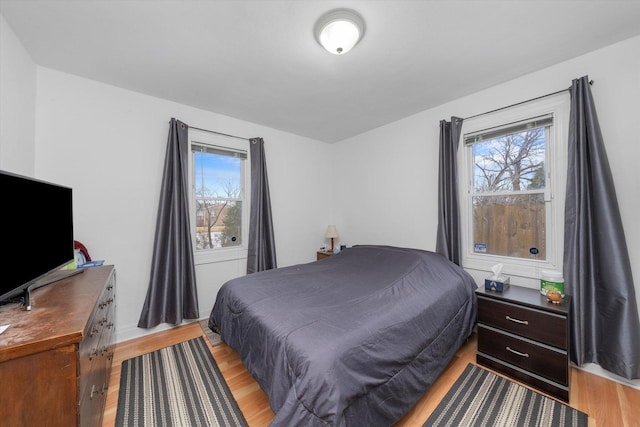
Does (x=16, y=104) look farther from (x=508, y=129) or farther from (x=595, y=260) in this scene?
(x=595, y=260)

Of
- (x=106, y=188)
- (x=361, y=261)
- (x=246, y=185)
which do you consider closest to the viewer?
(x=106, y=188)

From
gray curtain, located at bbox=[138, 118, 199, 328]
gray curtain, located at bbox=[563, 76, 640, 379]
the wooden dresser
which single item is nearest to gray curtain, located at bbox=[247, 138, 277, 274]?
gray curtain, located at bbox=[138, 118, 199, 328]

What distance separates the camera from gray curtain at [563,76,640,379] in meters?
1.65

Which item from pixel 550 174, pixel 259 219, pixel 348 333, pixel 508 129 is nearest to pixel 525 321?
pixel 550 174

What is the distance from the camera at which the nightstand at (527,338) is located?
1635mm

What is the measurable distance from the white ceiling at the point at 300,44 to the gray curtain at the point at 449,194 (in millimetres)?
397

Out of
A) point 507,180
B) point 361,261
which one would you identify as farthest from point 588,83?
point 361,261

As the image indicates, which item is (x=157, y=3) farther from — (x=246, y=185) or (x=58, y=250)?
(x=246, y=185)

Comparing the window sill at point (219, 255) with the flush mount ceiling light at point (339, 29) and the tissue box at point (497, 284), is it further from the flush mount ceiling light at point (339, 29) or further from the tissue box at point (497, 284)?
the tissue box at point (497, 284)

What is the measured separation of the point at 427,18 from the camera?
A: 154 cm

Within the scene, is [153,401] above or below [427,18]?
below

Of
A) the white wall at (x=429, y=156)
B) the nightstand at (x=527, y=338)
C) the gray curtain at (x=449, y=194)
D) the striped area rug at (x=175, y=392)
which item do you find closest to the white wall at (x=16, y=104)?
the striped area rug at (x=175, y=392)

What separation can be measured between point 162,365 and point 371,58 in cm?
306

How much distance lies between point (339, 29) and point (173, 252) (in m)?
2.51
